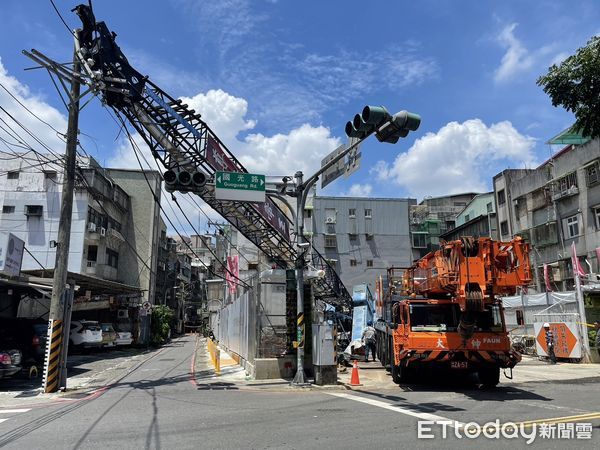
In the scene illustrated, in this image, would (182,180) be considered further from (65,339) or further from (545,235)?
(545,235)

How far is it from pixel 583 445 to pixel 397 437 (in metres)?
2.54

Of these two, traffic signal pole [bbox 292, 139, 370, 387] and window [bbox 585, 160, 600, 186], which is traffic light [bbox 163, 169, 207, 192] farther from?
window [bbox 585, 160, 600, 186]

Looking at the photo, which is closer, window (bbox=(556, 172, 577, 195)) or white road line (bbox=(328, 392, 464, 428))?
white road line (bbox=(328, 392, 464, 428))

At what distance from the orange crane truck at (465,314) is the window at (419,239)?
40094mm

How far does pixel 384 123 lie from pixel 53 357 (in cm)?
1095

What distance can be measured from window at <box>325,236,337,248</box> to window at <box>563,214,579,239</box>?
23.2 meters

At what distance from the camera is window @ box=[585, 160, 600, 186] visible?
2955cm

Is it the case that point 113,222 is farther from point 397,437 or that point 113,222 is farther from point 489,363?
point 397,437

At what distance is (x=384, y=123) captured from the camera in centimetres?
1005

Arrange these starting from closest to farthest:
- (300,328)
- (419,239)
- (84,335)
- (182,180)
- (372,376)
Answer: (182,180), (300,328), (372,376), (84,335), (419,239)

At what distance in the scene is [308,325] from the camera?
635 inches

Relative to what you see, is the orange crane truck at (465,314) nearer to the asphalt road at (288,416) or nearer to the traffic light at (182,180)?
the asphalt road at (288,416)

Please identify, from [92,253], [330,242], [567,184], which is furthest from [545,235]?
[92,253]

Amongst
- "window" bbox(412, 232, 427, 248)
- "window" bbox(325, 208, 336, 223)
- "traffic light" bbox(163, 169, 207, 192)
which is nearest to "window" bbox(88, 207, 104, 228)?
"window" bbox(325, 208, 336, 223)
